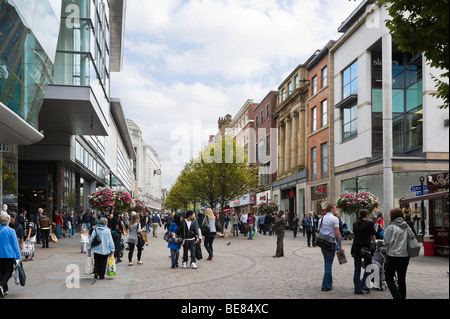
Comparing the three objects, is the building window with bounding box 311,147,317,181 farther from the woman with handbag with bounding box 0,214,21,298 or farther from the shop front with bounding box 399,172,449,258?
the woman with handbag with bounding box 0,214,21,298

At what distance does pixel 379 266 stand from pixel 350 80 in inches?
986

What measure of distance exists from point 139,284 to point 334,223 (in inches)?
182

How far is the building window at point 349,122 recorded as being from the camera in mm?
31891

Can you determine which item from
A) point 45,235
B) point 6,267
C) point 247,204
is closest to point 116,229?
point 6,267

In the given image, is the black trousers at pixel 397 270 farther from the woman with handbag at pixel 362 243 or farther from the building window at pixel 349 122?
the building window at pixel 349 122

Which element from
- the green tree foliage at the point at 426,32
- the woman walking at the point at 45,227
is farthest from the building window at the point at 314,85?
the green tree foliage at the point at 426,32

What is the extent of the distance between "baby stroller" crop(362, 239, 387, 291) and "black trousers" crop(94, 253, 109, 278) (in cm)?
605

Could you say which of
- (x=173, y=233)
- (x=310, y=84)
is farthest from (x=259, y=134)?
(x=173, y=233)

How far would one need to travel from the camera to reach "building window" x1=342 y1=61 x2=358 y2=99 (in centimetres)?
3169

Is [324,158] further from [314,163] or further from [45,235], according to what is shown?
[45,235]

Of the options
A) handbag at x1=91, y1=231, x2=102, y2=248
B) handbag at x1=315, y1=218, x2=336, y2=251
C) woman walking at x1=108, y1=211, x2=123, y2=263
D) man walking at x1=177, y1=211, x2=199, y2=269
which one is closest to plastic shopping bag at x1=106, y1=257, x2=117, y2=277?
handbag at x1=91, y1=231, x2=102, y2=248

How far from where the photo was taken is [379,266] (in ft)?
31.3

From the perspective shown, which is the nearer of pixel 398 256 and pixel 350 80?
pixel 398 256
